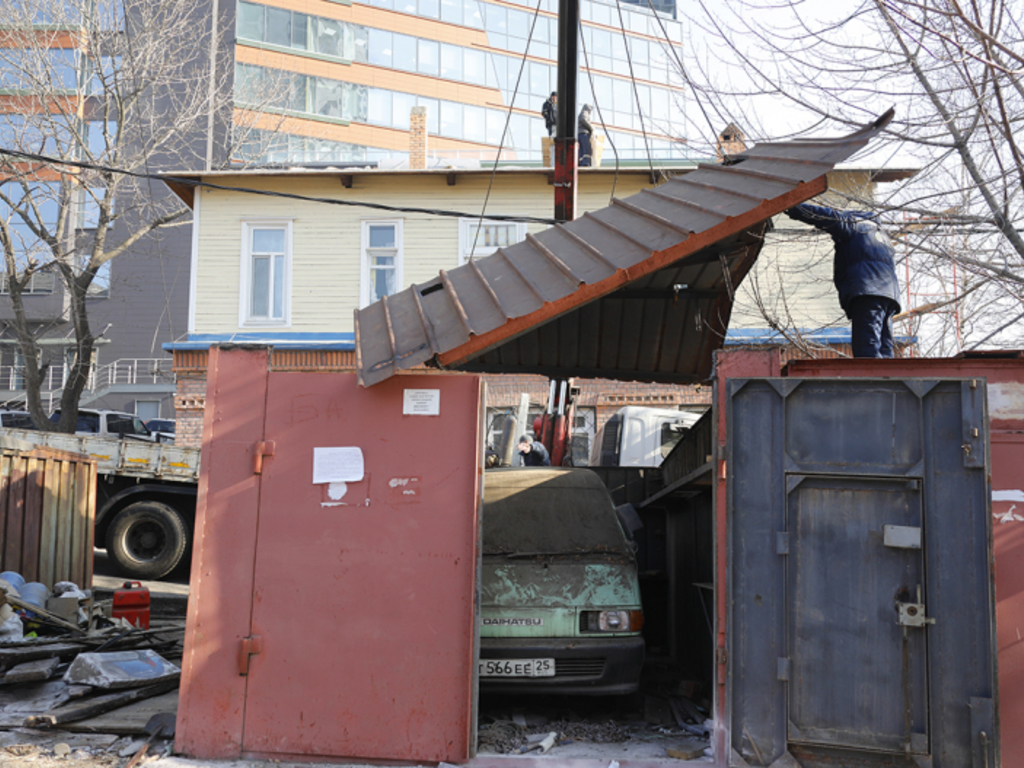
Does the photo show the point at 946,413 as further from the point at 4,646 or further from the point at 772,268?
the point at 772,268

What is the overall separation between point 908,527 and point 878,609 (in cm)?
51

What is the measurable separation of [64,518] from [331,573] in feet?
21.9

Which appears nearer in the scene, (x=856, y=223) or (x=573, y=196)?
(x=856, y=223)

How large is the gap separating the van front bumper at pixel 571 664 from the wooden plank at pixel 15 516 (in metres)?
6.51

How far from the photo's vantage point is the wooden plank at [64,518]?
32.9 feet

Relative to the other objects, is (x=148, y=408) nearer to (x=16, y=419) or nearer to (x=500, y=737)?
(x=16, y=419)

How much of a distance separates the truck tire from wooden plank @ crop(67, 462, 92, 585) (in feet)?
8.98

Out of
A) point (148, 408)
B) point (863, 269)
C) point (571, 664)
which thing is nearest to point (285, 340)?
point (571, 664)

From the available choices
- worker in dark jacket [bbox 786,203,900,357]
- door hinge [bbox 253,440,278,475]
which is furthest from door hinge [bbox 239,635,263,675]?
worker in dark jacket [bbox 786,203,900,357]

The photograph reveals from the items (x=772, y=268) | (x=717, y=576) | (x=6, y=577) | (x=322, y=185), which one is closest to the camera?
(x=717, y=576)

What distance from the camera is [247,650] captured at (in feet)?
17.0

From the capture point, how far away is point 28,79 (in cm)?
1916

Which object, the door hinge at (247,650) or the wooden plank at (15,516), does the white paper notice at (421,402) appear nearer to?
the door hinge at (247,650)

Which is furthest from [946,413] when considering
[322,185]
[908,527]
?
[322,185]
